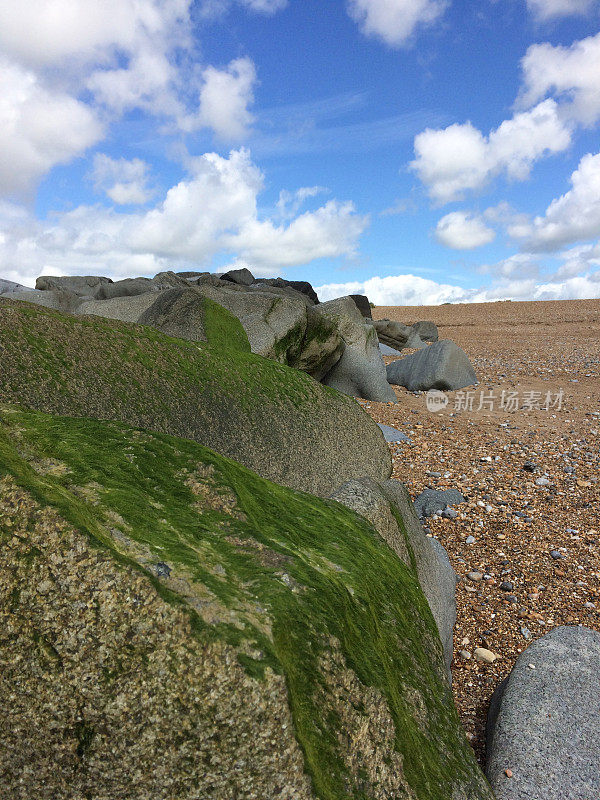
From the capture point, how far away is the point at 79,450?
2.22 m

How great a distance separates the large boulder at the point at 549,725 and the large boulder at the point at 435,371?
356 inches

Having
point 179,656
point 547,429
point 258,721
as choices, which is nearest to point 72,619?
point 179,656

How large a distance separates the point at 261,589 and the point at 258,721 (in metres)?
0.39

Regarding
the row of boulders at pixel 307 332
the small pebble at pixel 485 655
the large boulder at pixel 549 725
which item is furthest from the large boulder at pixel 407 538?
the row of boulders at pixel 307 332

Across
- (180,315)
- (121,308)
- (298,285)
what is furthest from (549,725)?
(298,285)

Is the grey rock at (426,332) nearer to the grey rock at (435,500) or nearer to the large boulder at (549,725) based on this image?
the grey rock at (435,500)

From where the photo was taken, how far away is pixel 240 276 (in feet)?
78.3

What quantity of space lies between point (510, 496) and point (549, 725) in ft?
13.7

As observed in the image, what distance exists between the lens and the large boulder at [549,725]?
2.79 metres

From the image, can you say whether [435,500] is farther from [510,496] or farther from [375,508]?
[375,508]

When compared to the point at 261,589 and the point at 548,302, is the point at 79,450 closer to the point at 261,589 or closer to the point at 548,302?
the point at 261,589

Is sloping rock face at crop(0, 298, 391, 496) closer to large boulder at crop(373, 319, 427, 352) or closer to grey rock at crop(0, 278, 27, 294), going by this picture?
large boulder at crop(373, 319, 427, 352)

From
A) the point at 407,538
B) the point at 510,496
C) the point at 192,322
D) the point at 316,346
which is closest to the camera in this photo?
the point at 407,538

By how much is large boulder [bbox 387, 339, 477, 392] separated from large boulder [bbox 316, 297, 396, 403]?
4.03 ft
